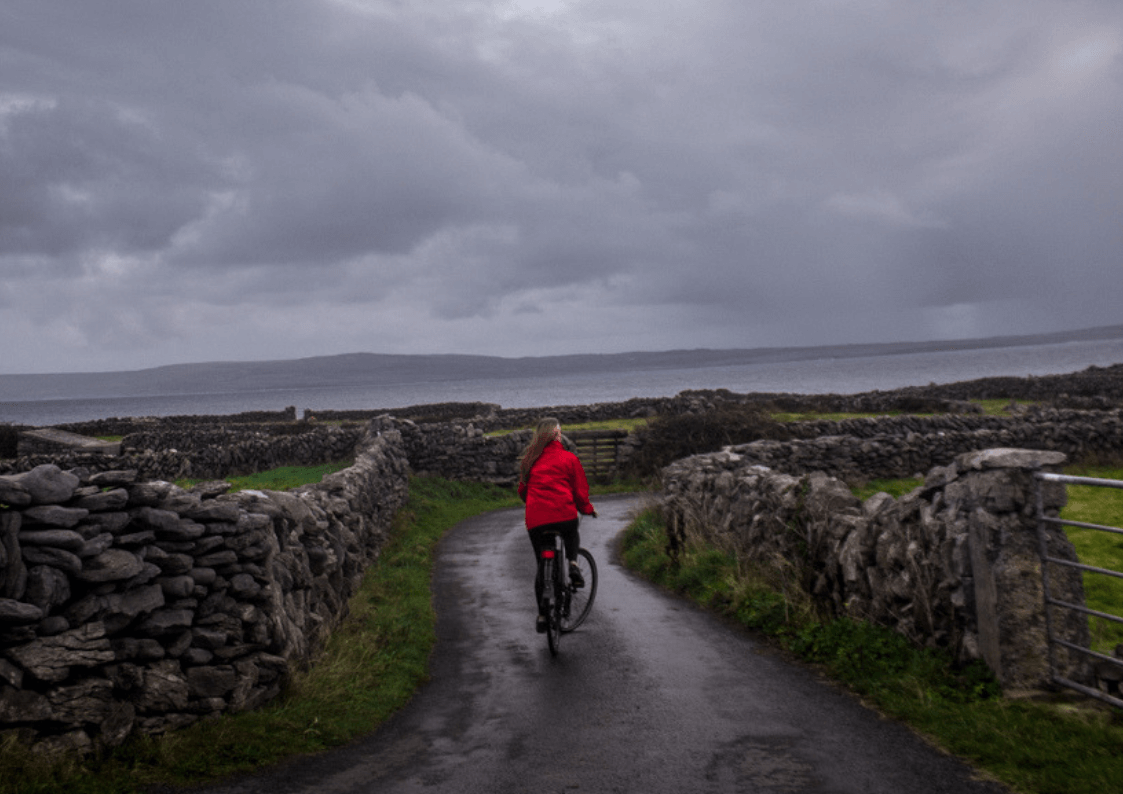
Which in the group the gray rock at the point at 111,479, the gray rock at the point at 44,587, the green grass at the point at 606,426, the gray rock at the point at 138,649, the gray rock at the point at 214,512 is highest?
the gray rock at the point at 111,479

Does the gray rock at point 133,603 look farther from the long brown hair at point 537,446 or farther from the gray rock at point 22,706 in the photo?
the long brown hair at point 537,446

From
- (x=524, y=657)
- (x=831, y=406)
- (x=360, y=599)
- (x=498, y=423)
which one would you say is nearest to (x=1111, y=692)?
(x=524, y=657)

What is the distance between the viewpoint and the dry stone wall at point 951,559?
265 inches

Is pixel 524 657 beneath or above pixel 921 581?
beneath

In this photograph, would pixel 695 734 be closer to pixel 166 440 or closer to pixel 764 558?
pixel 764 558

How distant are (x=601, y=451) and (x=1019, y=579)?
2622cm

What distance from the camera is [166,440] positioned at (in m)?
39.5

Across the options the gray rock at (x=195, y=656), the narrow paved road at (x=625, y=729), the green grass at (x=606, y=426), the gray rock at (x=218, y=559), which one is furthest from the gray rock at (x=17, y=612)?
the green grass at (x=606, y=426)

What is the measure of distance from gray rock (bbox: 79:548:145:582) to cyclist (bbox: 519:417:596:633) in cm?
424

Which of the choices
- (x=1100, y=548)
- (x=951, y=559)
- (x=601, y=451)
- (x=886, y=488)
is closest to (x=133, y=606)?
(x=951, y=559)

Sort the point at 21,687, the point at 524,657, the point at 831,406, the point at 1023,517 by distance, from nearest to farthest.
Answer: the point at 21,687, the point at 1023,517, the point at 524,657, the point at 831,406

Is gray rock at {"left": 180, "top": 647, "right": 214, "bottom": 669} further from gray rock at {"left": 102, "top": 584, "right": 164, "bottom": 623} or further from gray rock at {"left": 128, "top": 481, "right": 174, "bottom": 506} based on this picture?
gray rock at {"left": 128, "top": 481, "right": 174, "bottom": 506}

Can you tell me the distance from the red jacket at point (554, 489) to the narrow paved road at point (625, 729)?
1505mm

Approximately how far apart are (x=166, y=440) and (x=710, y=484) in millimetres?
32141
